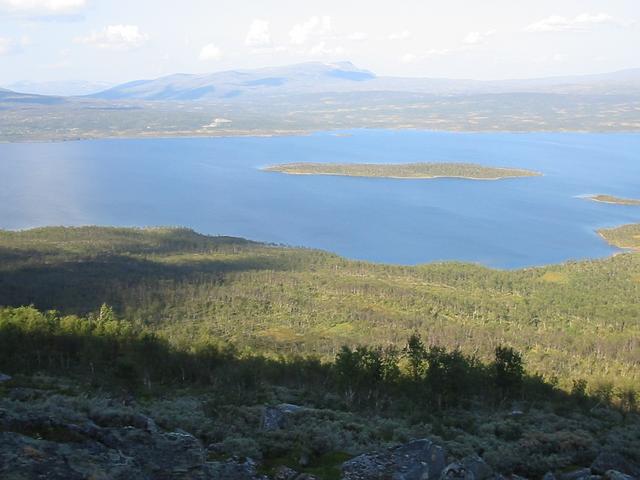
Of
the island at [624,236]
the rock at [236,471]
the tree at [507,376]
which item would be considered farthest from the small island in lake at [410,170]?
the rock at [236,471]

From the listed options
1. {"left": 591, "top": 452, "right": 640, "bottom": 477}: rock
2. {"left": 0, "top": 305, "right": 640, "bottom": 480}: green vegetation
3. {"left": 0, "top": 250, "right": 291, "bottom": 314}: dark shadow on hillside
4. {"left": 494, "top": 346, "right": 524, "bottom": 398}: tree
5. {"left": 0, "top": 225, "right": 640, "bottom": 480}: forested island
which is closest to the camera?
{"left": 0, "top": 225, "right": 640, "bottom": 480}: forested island

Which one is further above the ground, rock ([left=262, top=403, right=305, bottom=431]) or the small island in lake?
rock ([left=262, top=403, right=305, bottom=431])

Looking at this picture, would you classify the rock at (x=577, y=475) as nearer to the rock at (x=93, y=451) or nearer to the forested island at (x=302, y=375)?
the forested island at (x=302, y=375)

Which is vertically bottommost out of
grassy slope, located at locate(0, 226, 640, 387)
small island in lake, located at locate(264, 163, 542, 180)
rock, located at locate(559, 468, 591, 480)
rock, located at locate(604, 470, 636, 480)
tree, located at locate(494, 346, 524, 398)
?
grassy slope, located at locate(0, 226, 640, 387)

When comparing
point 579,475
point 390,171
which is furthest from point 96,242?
point 390,171

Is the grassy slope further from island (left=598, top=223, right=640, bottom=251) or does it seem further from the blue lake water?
the blue lake water

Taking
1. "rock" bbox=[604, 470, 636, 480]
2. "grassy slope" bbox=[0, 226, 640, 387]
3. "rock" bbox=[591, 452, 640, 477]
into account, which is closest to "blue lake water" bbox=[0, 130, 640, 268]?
"grassy slope" bbox=[0, 226, 640, 387]

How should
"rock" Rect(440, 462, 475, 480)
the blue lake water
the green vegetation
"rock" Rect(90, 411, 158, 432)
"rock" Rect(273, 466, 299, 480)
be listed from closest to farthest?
"rock" Rect(440, 462, 475, 480), "rock" Rect(273, 466, 299, 480), "rock" Rect(90, 411, 158, 432), the green vegetation, the blue lake water
